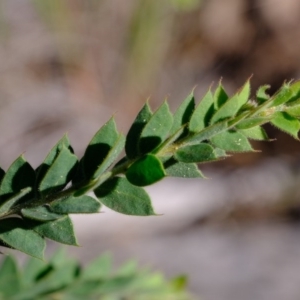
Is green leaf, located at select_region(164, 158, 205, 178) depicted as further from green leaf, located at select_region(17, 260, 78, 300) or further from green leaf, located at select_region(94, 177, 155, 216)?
green leaf, located at select_region(17, 260, 78, 300)

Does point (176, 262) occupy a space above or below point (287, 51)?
→ below

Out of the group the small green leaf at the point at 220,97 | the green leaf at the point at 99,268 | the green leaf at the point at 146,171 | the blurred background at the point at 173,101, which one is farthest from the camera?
the blurred background at the point at 173,101

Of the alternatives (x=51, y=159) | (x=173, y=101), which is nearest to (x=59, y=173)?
(x=51, y=159)

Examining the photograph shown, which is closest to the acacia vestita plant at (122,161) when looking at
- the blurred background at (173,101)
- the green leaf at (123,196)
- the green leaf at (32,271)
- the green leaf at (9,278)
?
the green leaf at (123,196)

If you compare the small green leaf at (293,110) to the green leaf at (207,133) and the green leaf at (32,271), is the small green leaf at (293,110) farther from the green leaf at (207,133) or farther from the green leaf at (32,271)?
the green leaf at (32,271)

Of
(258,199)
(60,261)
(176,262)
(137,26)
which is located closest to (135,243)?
(176,262)

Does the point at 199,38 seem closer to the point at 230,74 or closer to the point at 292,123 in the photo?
the point at 230,74

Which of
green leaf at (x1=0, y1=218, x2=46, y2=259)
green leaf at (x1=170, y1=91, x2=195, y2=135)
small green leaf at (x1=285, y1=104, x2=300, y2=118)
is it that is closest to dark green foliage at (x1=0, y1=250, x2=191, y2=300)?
green leaf at (x1=0, y1=218, x2=46, y2=259)
